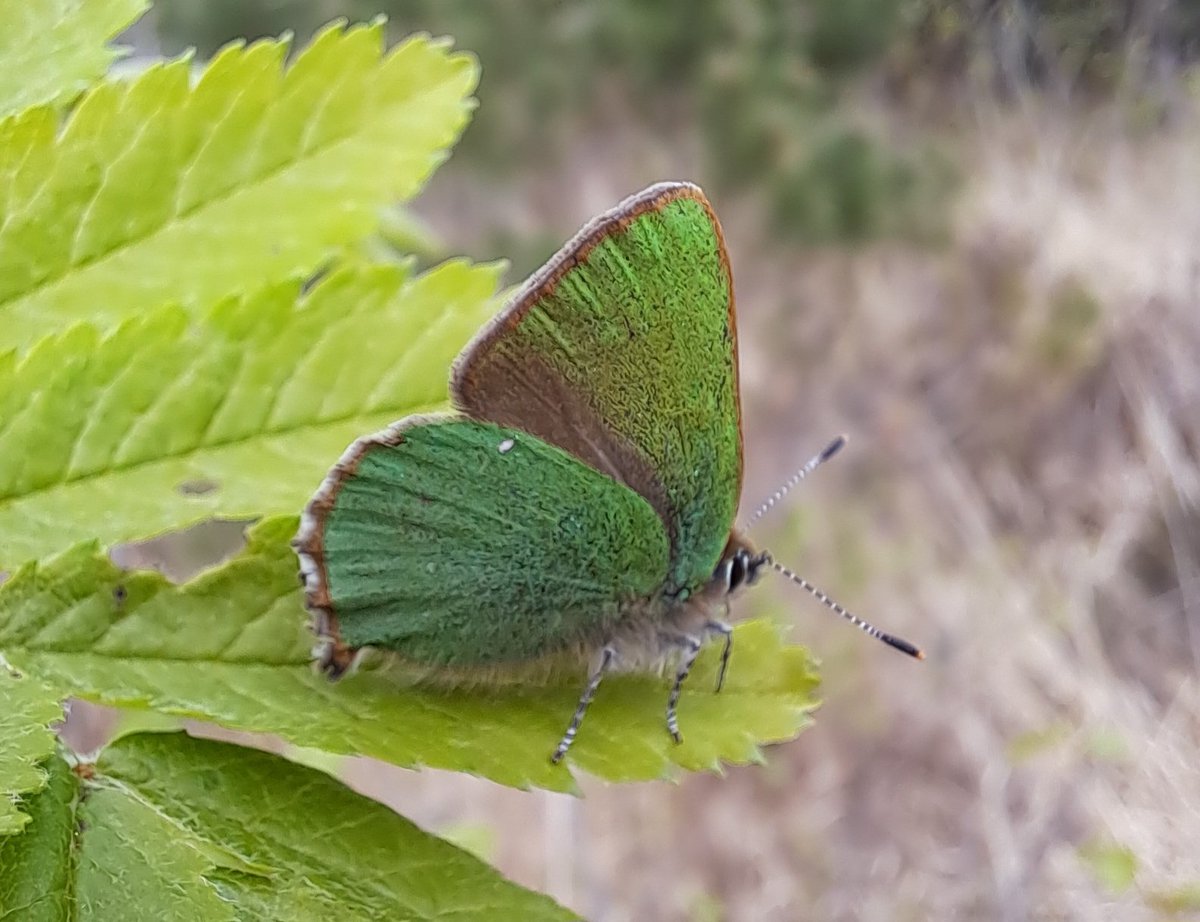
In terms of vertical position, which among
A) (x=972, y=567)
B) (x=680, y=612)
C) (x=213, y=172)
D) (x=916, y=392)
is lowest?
(x=972, y=567)

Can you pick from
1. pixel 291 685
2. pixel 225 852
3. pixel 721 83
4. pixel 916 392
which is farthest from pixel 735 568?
pixel 721 83

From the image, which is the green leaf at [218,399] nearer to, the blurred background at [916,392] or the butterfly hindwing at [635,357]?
the butterfly hindwing at [635,357]

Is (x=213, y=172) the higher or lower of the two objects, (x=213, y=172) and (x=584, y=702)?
the higher

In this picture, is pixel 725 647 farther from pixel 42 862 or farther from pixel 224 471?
pixel 42 862

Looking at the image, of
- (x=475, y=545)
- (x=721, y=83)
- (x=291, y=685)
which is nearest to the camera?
(x=291, y=685)

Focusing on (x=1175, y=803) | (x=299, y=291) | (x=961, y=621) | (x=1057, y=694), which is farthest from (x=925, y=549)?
(x=299, y=291)

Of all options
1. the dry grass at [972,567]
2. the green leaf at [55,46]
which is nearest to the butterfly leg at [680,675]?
the green leaf at [55,46]

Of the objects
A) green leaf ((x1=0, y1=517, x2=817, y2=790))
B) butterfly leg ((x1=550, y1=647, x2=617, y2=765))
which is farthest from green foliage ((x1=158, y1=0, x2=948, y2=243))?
green leaf ((x1=0, y1=517, x2=817, y2=790))
